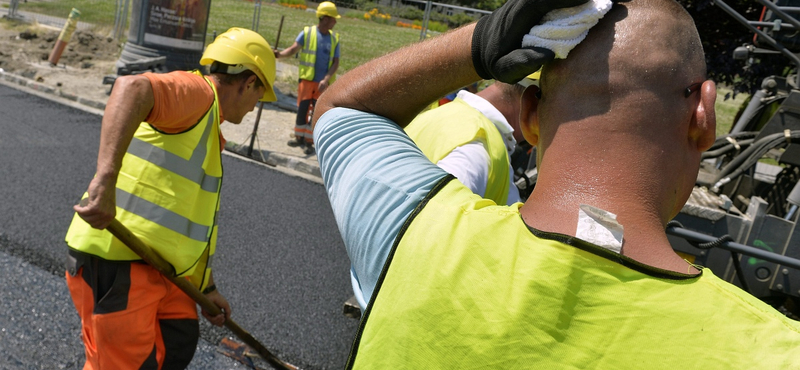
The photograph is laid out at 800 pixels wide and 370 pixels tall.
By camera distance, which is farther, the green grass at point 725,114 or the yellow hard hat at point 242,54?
the green grass at point 725,114

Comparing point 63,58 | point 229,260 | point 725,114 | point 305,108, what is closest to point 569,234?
point 229,260

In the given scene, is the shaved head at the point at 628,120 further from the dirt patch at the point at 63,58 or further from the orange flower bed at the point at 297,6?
the orange flower bed at the point at 297,6

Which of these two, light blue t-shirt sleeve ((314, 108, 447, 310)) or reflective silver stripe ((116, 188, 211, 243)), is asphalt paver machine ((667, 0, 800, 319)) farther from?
reflective silver stripe ((116, 188, 211, 243))

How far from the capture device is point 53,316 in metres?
3.70

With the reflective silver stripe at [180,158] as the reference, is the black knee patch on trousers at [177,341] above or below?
below

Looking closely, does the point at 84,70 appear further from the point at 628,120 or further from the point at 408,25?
the point at 628,120

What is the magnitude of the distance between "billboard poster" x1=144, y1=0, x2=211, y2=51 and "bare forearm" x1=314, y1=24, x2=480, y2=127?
Answer: 9.69 meters

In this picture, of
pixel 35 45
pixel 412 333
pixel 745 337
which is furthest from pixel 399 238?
pixel 35 45

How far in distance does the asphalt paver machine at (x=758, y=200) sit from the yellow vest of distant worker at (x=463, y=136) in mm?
769

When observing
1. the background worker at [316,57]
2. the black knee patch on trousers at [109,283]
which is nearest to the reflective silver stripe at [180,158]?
the black knee patch on trousers at [109,283]

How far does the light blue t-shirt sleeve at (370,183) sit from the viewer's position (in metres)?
1.00

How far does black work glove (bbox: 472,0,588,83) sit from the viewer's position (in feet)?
3.28

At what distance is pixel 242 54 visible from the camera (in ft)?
9.41

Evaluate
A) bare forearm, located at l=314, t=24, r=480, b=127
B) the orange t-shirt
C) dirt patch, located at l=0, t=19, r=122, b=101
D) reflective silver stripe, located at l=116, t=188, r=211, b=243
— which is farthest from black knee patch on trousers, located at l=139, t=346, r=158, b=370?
dirt patch, located at l=0, t=19, r=122, b=101
